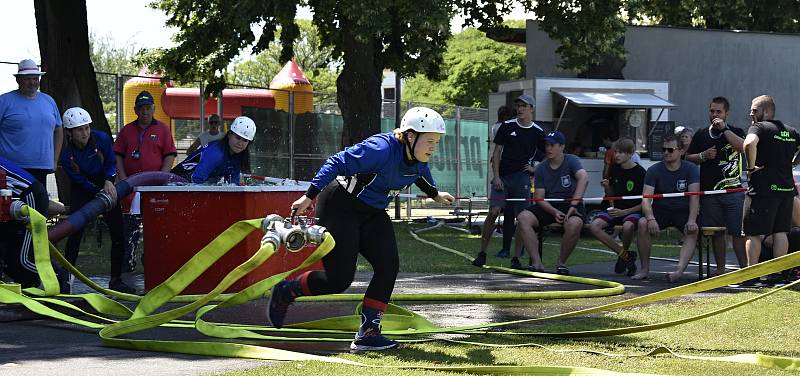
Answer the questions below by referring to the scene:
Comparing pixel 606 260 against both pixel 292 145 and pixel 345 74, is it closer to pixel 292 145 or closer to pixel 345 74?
pixel 345 74

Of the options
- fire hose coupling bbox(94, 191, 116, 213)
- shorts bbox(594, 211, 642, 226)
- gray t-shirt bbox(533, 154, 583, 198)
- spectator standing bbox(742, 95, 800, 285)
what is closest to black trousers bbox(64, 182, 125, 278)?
fire hose coupling bbox(94, 191, 116, 213)

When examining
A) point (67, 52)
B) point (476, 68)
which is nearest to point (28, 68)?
point (67, 52)

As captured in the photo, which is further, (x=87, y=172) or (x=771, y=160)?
(x=771, y=160)

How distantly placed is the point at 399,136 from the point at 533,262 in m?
6.38

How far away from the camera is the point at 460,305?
11094 mm

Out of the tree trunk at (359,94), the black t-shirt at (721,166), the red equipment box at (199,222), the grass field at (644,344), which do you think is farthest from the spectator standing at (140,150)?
the tree trunk at (359,94)

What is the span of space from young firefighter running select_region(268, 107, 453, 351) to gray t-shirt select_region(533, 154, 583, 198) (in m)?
6.40

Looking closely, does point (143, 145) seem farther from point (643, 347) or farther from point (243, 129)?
point (643, 347)

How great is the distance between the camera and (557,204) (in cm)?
1483

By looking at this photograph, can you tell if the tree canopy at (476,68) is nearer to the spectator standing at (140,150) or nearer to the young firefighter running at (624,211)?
the young firefighter running at (624,211)

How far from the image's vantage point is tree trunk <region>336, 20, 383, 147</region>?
81.1 feet

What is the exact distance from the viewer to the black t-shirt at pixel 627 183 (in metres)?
14.6

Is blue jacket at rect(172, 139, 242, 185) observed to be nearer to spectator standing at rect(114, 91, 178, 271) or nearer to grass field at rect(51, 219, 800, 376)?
spectator standing at rect(114, 91, 178, 271)

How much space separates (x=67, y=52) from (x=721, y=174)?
40.2ft
